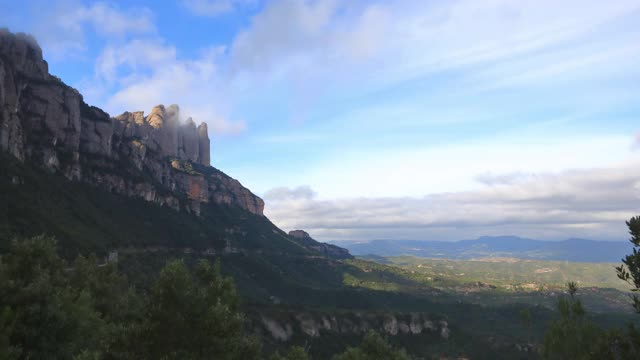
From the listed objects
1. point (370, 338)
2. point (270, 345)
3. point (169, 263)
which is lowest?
point (270, 345)

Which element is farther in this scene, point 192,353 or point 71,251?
point 71,251

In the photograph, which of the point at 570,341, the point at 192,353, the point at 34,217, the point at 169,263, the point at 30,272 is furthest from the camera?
the point at 34,217

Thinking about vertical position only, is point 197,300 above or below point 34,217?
below

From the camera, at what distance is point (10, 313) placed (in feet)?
124

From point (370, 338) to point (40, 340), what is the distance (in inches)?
2396

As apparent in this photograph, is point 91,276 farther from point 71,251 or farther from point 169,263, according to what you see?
point 71,251

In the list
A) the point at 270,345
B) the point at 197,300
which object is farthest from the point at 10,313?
the point at 270,345

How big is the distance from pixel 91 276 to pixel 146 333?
2462 inches

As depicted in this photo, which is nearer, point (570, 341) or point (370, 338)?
point (570, 341)

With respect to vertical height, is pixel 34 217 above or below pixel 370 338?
above

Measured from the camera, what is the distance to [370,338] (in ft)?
292

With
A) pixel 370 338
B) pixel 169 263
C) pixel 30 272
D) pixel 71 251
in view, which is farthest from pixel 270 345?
pixel 169 263

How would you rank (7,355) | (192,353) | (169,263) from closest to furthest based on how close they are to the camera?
(7,355), (192,353), (169,263)

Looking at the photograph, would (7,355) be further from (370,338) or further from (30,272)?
(370,338)
